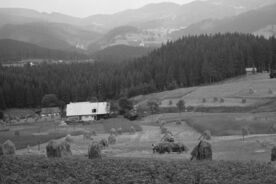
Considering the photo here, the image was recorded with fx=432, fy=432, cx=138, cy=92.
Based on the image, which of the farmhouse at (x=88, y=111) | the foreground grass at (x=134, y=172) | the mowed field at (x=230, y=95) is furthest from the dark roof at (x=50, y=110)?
the foreground grass at (x=134, y=172)

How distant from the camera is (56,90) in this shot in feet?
557

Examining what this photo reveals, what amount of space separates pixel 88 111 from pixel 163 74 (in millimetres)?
48417

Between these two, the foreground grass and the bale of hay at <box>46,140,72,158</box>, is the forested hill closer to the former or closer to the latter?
the bale of hay at <box>46,140,72,158</box>

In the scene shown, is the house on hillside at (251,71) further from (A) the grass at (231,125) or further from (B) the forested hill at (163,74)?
(A) the grass at (231,125)

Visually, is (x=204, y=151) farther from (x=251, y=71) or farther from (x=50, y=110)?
(x=251, y=71)

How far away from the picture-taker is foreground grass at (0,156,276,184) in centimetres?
2352

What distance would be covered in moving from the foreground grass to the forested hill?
122445mm

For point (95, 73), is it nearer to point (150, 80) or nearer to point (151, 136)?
point (150, 80)

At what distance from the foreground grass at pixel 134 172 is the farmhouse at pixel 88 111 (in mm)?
92253

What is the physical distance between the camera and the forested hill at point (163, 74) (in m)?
153

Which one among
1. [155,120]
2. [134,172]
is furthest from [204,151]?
[155,120]

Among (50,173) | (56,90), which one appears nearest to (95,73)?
(56,90)

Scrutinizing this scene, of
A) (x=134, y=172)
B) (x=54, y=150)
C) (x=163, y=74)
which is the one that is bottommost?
(x=134, y=172)

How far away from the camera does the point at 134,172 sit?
25.3 metres
